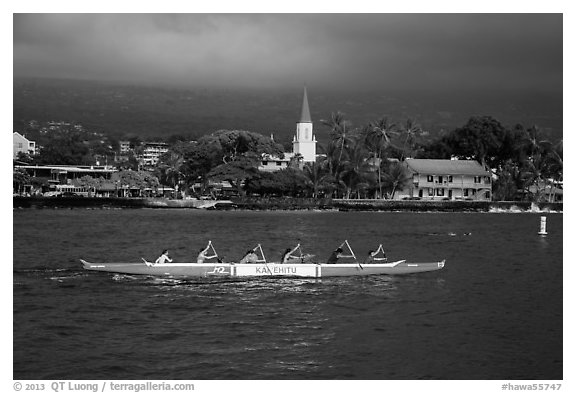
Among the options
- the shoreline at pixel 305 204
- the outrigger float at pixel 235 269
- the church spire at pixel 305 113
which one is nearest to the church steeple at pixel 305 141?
the church spire at pixel 305 113

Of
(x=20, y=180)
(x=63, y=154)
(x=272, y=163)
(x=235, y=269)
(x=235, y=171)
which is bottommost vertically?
(x=235, y=269)

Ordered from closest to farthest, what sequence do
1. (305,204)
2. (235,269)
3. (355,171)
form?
(235,269), (305,204), (355,171)

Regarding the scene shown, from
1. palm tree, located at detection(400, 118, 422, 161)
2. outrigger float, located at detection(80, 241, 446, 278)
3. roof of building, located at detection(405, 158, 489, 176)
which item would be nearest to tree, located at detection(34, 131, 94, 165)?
palm tree, located at detection(400, 118, 422, 161)

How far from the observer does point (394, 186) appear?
4277 inches

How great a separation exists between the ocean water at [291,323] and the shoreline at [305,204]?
186ft

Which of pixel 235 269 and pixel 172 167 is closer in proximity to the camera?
pixel 235 269

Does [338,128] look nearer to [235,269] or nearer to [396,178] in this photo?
[396,178]

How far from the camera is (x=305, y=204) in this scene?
103 metres

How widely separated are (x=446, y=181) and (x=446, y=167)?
211cm

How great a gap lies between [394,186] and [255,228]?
142 feet

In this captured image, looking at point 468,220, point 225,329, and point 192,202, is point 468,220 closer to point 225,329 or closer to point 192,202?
point 192,202

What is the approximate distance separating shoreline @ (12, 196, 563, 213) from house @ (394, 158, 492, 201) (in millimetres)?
6844

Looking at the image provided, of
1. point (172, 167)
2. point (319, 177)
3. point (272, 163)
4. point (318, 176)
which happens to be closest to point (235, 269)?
point (318, 176)

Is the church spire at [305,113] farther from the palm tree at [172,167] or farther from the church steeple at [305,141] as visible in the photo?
the palm tree at [172,167]
